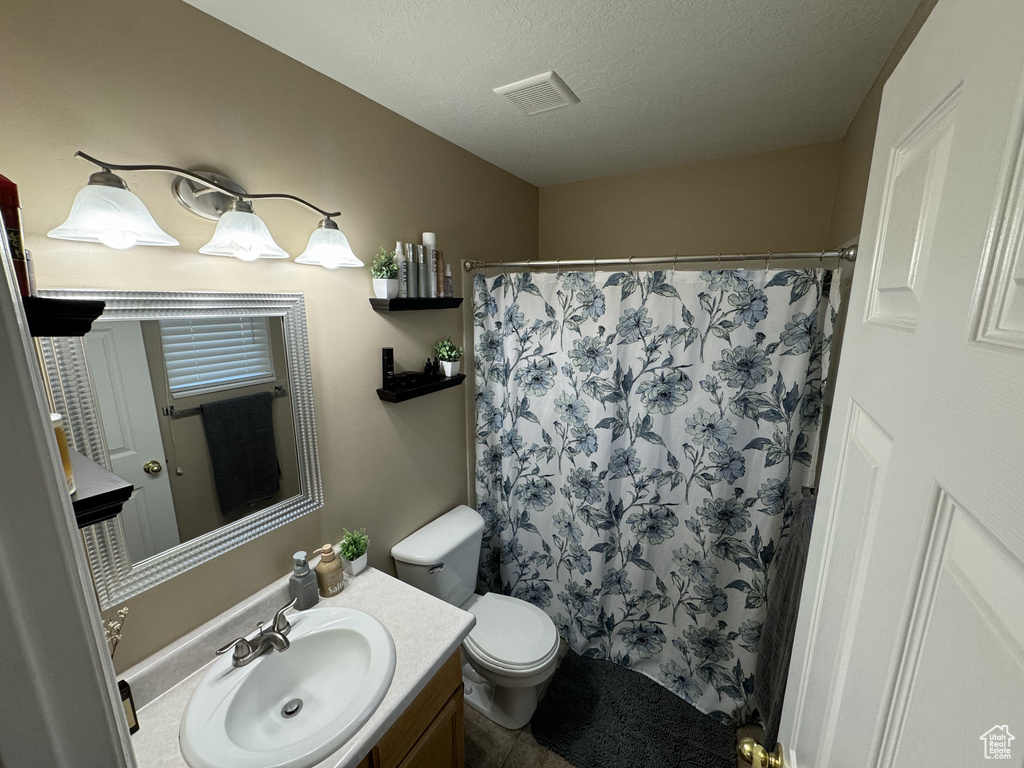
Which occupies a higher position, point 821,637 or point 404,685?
point 821,637

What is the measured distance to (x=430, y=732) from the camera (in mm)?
1154

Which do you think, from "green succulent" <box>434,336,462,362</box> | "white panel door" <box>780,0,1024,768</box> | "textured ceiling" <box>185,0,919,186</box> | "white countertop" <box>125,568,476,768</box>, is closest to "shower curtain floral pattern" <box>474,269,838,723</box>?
"green succulent" <box>434,336,462,362</box>

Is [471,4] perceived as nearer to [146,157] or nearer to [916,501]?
[146,157]

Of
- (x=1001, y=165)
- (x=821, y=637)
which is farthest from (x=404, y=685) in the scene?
(x=1001, y=165)

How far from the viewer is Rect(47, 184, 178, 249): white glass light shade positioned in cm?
79

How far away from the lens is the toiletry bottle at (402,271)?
4.78 ft

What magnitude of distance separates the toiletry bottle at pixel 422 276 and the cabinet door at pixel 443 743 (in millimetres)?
1350

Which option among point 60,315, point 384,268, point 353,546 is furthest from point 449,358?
point 60,315

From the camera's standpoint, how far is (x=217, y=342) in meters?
1.09

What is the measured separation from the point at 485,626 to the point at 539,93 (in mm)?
2000

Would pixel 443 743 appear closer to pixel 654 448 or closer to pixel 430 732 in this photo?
pixel 430 732

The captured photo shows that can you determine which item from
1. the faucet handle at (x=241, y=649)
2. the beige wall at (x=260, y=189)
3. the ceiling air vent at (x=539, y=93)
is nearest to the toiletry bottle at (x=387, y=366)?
the beige wall at (x=260, y=189)

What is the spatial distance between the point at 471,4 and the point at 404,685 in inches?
65.2

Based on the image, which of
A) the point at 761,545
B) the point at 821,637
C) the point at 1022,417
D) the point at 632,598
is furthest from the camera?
the point at 632,598
